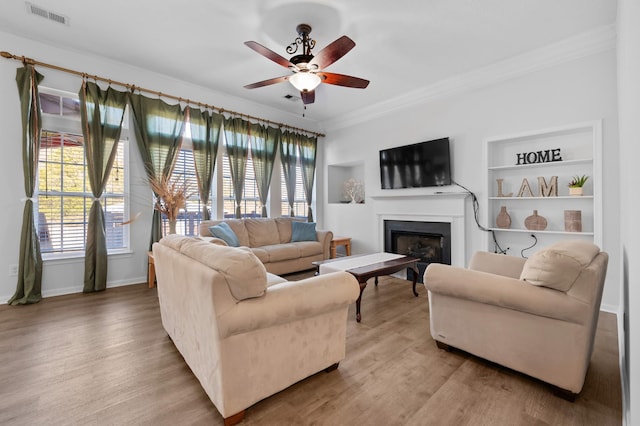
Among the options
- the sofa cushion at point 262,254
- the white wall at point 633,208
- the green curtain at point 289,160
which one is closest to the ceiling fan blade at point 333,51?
the white wall at point 633,208

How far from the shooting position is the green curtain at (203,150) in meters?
4.66

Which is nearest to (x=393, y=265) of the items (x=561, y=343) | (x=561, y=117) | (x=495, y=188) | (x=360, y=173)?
(x=561, y=343)

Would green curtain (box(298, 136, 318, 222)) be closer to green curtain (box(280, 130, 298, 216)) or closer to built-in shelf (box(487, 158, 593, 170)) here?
green curtain (box(280, 130, 298, 216))

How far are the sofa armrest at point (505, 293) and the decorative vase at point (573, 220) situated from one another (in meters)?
2.30

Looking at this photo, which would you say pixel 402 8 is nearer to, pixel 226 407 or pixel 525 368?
pixel 525 368

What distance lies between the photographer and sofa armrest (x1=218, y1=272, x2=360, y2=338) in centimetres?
144

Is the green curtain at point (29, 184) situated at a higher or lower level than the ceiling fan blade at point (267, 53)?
lower

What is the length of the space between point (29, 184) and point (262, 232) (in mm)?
2934

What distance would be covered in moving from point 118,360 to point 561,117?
200 inches

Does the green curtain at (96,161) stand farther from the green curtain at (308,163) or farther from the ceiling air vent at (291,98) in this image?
the green curtain at (308,163)

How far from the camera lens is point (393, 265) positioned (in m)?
3.28

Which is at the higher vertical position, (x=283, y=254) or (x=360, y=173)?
(x=360, y=173)

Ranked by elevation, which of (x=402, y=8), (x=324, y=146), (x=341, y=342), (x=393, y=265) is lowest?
(x=341, y=342)

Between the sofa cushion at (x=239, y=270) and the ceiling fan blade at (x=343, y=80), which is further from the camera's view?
the ceiling fan blade at (x=343, y=80)
